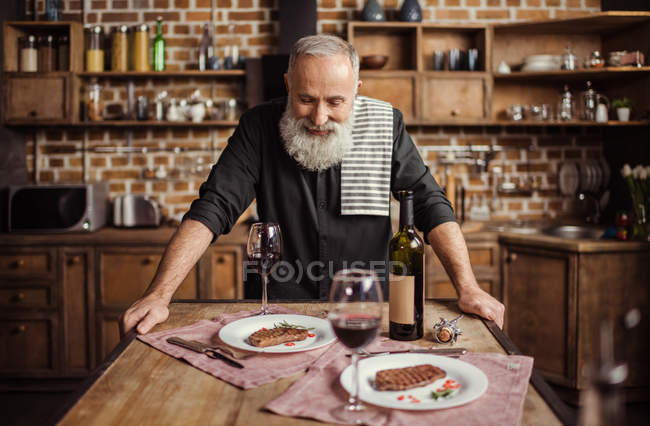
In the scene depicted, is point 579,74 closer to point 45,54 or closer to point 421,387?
point 421,387

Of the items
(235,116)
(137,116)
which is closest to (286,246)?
(235,116)

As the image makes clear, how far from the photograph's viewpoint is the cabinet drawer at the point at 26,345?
3230mm

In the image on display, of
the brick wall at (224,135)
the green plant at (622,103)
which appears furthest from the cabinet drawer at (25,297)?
the green plant at (622,103)

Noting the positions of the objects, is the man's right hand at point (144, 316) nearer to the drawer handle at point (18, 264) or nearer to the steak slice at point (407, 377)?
the steak slice at point (407, 377)

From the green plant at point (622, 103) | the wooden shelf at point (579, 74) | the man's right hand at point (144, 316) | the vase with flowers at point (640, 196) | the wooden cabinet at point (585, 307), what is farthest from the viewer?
the green plant at point (622, 103)

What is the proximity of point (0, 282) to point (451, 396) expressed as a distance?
123 inches

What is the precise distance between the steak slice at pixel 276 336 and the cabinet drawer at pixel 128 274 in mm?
2179

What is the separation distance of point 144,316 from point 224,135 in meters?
2.68

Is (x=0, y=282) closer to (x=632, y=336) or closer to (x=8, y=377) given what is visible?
(x=8, y=377)

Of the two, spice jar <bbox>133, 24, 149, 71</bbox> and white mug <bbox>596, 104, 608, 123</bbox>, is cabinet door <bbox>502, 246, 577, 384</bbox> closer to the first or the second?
white mug <bbox>596, 104, 608, 123</bbox>

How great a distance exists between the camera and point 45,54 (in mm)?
3625

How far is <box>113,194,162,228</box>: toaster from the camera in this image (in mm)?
3510

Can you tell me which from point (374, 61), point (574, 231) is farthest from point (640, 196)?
point (374, 61)

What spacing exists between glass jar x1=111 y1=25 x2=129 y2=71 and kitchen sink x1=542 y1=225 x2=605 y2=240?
9.69ft
